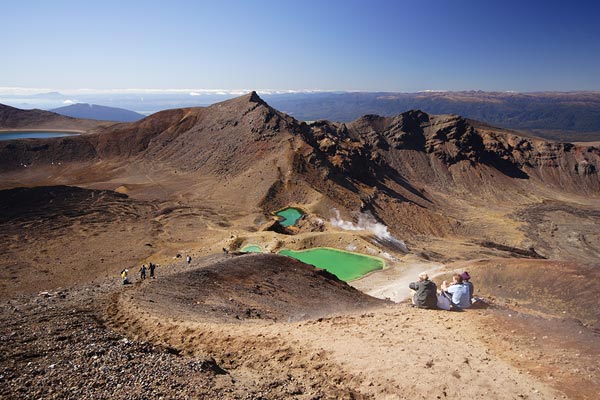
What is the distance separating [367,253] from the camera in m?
39.4

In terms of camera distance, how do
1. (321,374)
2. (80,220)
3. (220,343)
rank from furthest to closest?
1. (80,220)
2. (220,343)
3. (321,374)

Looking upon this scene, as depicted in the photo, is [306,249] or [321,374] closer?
[321,374]

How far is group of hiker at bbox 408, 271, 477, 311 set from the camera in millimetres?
14219

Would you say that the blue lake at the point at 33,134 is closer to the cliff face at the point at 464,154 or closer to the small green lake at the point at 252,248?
the cliff face at the point at 464,154

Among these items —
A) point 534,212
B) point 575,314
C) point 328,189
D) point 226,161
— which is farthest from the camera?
point 534,212

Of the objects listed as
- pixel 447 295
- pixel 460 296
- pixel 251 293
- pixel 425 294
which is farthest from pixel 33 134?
pixel 460 296

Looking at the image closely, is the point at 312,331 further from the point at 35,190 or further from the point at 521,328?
the point at 35,190

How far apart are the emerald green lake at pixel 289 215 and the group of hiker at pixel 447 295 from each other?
37.5 m

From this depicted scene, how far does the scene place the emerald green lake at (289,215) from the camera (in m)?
52.4

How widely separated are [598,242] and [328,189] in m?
53.6

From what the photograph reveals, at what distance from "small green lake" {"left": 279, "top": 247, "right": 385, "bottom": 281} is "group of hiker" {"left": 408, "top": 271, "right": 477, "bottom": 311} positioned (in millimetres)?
Result: 19764

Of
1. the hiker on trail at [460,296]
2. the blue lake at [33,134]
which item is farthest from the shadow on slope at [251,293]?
the blue lake at [33,134]

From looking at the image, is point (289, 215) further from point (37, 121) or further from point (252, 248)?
point (37, 121)

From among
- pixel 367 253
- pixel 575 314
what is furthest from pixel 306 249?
pixel 575 314
